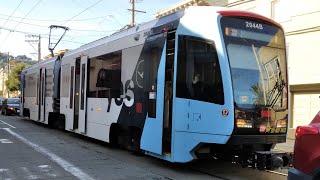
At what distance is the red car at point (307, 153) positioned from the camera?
6.54m

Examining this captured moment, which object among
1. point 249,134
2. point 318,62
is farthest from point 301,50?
point 249,134

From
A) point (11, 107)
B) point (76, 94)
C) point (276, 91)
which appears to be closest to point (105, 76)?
point (76, 94)

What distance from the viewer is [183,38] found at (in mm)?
11125

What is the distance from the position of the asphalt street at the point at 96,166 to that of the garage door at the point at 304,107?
1021 cm

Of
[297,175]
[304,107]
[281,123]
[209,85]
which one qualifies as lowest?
[297,175]

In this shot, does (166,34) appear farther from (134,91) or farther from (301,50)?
(301,50)

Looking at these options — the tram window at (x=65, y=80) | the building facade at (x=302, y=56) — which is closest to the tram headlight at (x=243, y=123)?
the tram window at (x=65, y=80)

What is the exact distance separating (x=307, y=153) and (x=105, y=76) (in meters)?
9.59

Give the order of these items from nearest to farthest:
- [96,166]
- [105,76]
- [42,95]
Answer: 1. [96,166]
2. [105,76]
3. [42,95]

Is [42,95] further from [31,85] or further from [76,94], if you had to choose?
[76,94]

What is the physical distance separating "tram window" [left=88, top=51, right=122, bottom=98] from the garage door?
10.3 meters

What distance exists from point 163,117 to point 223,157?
1556 millimetres

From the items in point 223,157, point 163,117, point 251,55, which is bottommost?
point 223,157

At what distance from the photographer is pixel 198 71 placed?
434 inches
